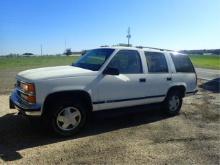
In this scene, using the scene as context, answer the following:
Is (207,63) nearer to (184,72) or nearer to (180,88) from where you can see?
(184,72)

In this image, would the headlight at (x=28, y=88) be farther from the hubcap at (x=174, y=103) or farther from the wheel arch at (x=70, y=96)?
the hubcap at (x=174, y=103)

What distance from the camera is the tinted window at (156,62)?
7.68 meters

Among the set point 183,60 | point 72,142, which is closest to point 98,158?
point 72,142

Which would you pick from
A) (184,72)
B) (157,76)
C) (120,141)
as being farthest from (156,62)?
(120,141)

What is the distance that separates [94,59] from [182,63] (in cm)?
293

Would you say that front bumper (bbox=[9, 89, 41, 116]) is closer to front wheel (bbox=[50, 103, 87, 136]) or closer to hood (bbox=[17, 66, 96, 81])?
front wheel (bbox=[50, 103, 87, 136])

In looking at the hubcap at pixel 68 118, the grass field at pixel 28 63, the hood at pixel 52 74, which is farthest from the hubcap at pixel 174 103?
the grass field at pixel 28 63

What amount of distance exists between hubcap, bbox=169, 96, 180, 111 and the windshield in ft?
8.09

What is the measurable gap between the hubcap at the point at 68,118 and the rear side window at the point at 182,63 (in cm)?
A: 350

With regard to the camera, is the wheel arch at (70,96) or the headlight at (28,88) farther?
the wheel arch at (70,96)

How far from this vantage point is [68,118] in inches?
244

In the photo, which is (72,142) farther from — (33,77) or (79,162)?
(33,77)

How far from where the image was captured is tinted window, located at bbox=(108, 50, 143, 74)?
6.91 metres

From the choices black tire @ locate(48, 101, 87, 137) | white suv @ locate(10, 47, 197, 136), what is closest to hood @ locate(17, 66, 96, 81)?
white suv @ locate(10, 47, 197, 136)
